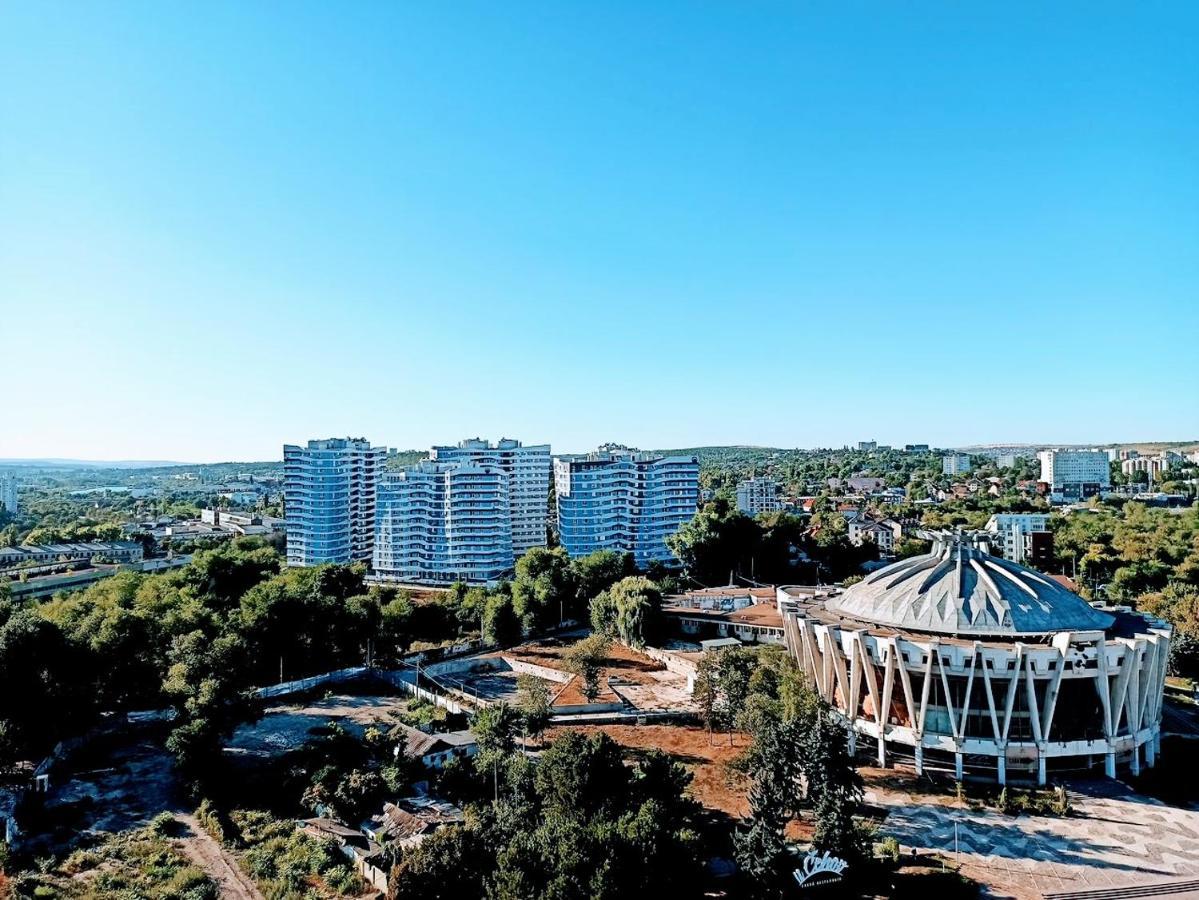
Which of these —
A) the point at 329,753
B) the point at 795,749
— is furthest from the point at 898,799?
the point at 329,753

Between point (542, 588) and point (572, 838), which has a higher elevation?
point (542, 588)

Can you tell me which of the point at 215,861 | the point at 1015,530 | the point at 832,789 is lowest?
the point at 215,861

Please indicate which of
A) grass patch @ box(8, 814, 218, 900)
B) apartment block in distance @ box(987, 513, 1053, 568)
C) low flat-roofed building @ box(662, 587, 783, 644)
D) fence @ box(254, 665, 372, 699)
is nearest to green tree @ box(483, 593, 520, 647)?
fence @ box(254, 665, 372, 699)

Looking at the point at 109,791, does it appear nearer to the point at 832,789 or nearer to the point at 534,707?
the point at 534,707

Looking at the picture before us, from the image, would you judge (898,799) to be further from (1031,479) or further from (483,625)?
(1031,479)

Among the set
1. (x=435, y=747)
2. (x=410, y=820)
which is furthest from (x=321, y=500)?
(x=410, y=820)

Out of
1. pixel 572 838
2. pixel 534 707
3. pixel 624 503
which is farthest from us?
pixel 624 503

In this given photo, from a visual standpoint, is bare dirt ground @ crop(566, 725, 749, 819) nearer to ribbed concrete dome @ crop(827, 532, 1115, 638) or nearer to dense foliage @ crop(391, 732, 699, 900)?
dense foliage @ crop(391, 732, 699, 900)
